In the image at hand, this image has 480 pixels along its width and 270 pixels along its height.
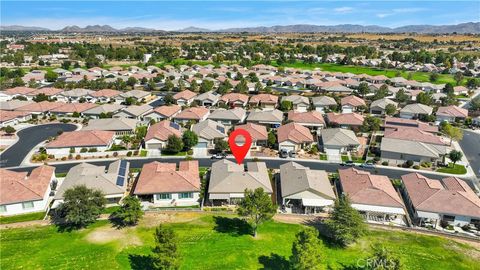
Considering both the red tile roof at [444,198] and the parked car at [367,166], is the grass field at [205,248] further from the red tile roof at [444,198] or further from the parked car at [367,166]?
the parked car at [367,166]

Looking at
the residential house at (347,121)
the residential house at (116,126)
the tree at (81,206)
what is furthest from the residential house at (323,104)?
the tree at (81,206)

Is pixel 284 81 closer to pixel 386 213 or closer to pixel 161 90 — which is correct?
pixel 161 90

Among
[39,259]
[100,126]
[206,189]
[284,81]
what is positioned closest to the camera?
[39,259]

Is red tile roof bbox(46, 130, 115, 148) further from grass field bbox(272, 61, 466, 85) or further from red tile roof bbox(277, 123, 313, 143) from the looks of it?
grass field bbox(272, 61, 466, 85)

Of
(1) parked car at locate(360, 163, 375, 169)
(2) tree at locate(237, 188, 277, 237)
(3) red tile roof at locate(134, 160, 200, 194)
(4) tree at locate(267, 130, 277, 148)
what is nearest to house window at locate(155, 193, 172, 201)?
(3) red tile roof at locate(134, 160, 200, 194)

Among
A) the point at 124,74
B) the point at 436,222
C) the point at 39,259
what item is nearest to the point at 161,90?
the point at 124,74

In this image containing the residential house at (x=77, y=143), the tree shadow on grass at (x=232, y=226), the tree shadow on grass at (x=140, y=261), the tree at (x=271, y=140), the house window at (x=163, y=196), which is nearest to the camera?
the tree shadow on grass at (x=140, y=261)
